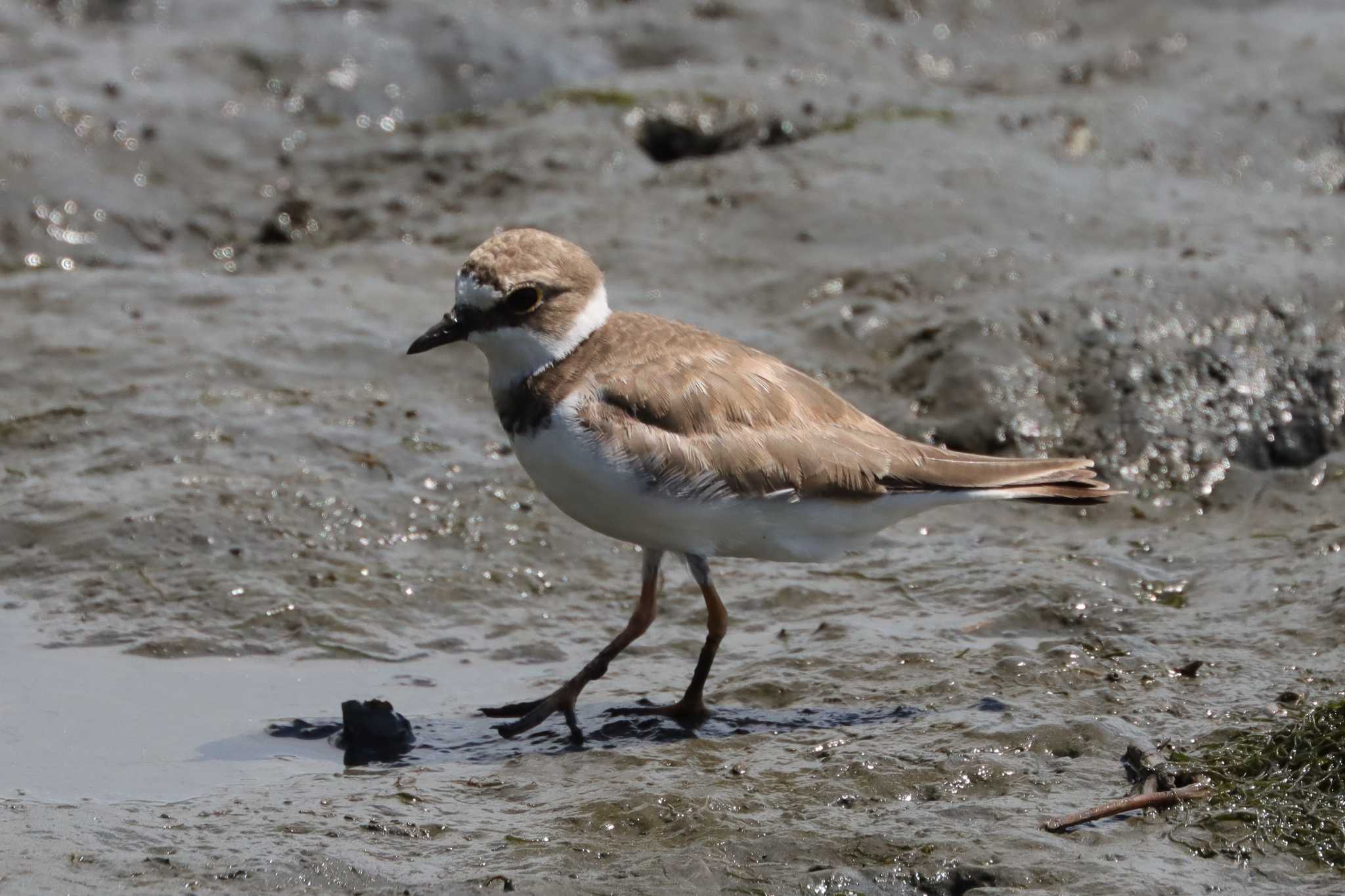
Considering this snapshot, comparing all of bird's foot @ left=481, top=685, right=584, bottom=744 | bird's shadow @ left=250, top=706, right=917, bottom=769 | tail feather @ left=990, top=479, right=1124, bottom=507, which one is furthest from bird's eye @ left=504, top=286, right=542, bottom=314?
tail feather @ left=990, top=479, right=1124, bottom=507

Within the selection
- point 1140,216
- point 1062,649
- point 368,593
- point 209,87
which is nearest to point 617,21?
point 209,87

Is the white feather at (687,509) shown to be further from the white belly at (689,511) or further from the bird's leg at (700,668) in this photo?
the bird's leg at (700,668)

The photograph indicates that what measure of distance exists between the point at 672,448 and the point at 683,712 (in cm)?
100

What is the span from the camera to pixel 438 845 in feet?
15.9

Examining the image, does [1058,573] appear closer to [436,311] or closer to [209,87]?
[436,311]

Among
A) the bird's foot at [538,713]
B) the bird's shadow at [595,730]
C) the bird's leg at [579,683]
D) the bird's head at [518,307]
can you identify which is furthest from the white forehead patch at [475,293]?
the bird's shadow at [595,730]

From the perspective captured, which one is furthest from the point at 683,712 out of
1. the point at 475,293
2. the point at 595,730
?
the point at 475,293

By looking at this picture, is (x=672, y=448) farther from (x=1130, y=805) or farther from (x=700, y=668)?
(x=1130, y=805)

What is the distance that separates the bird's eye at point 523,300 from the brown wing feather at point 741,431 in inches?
9.9

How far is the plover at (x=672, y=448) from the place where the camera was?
5.76 meters

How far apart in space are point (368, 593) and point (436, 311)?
283cm

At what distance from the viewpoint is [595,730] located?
19.6 ft

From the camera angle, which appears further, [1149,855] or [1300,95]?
[1300,95]

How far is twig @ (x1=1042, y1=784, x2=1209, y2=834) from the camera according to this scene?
4.82 m
